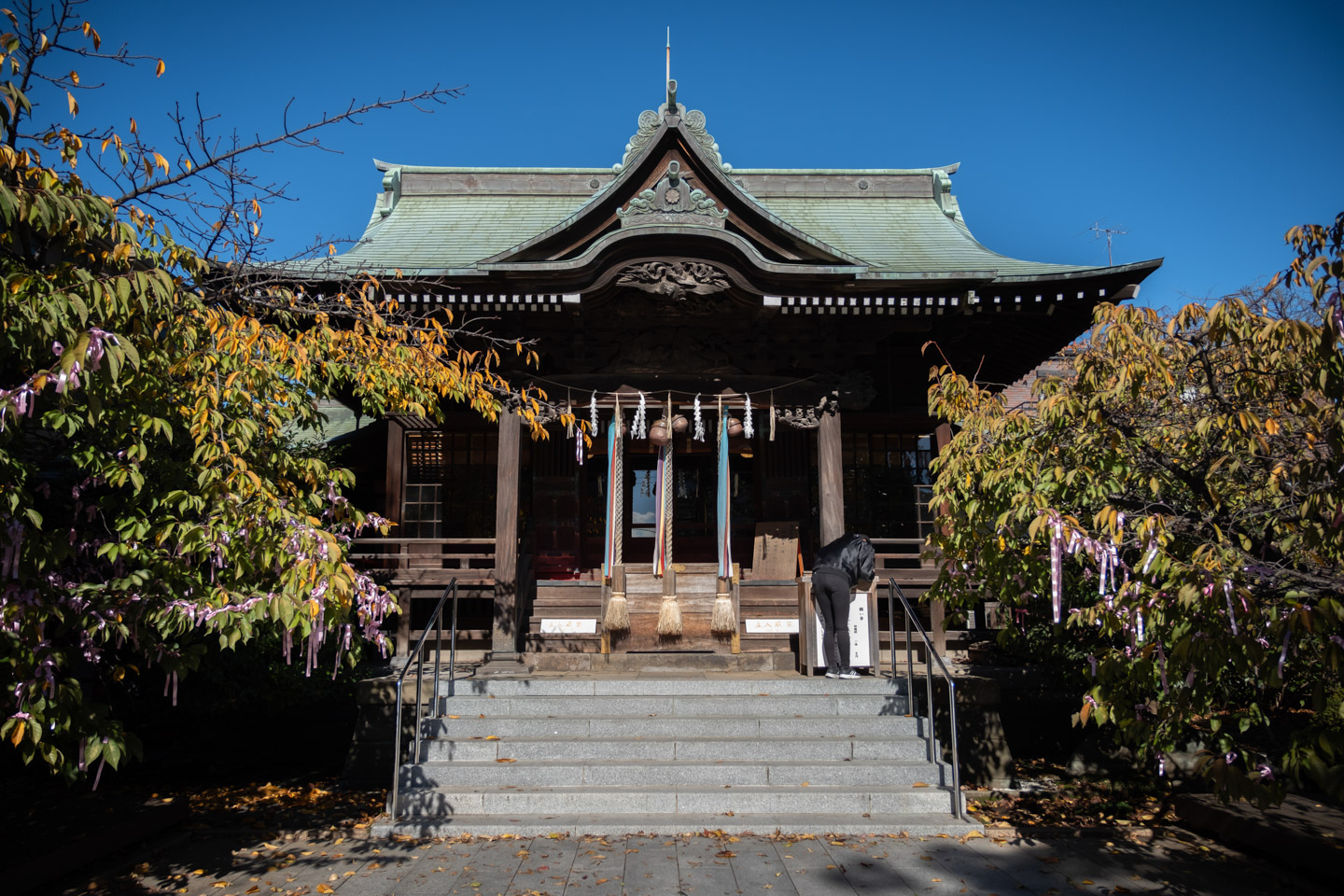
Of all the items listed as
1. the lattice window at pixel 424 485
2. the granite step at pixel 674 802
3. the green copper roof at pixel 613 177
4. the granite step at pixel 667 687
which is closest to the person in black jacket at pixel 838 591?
the granite step at pixel 667 687

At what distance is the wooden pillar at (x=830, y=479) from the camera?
10.1 meters

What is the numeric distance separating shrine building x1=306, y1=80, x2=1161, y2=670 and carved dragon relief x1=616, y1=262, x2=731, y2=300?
0.12 feet

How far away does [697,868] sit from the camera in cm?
531

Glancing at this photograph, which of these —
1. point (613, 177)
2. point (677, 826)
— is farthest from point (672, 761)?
point (613, 177)

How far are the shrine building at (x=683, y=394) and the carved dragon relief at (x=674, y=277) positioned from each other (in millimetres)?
36

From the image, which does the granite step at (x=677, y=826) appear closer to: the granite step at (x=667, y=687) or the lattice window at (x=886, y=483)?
the granite step at (x=667, y=687)

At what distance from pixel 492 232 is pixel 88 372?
9.63 m

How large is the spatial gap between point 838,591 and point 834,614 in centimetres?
26

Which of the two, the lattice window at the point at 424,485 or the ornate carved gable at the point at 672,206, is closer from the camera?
the ornate carved gable at the point at 672,206

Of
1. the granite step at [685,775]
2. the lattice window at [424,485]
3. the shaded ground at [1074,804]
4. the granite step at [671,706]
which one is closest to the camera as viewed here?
the granite step at [685,775]

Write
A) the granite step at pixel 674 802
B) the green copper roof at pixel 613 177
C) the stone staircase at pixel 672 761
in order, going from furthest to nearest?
the green copper roof at pixel 613 177 < the granite step at pixel 674 802 < the stone staircase at pixel 672 761

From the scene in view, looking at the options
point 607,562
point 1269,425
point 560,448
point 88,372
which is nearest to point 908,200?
point 560,448

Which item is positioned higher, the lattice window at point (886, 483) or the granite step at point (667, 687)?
the lattice window at point (886, 483)

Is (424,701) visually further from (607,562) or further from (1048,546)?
(1048,546)
